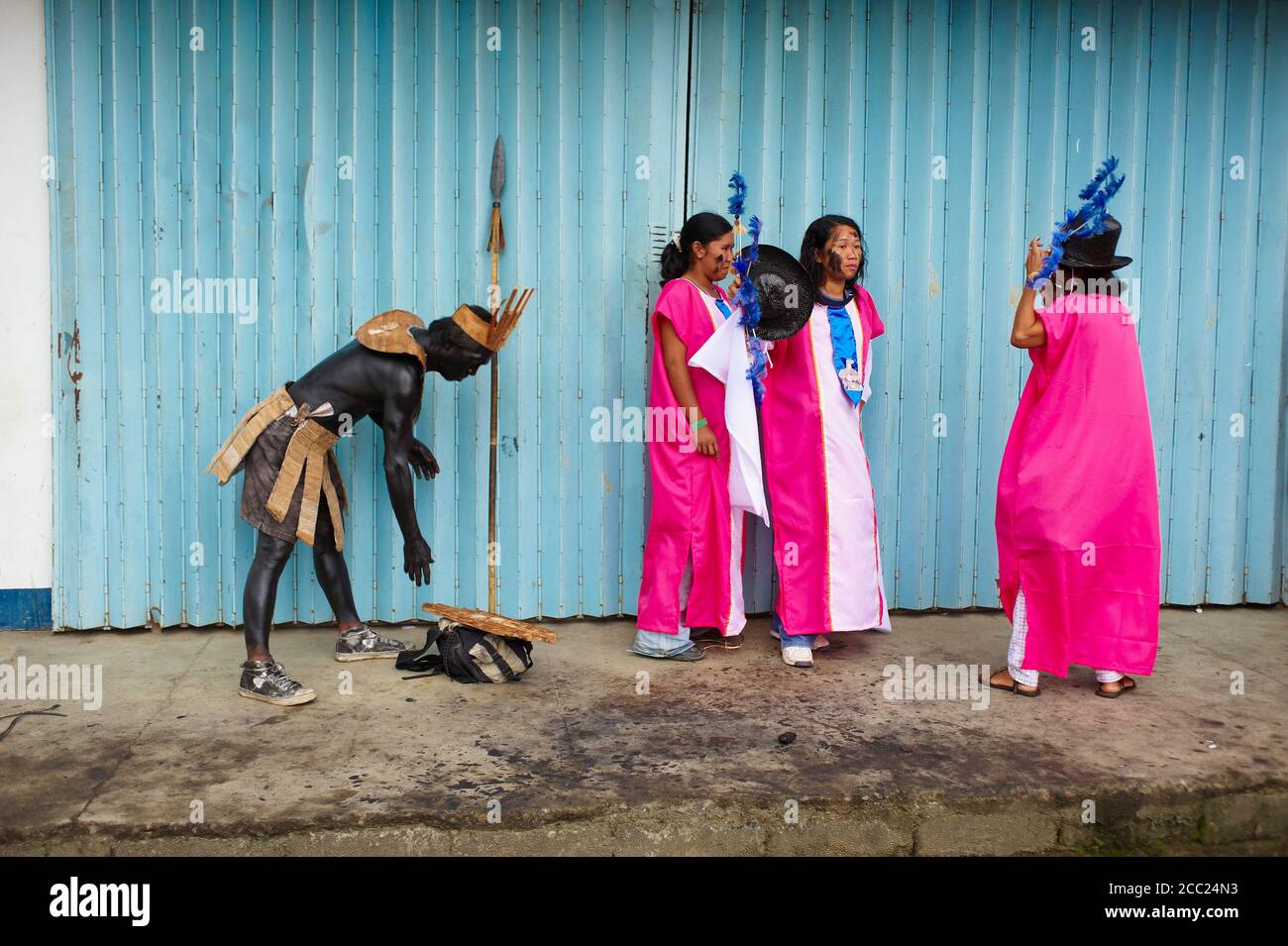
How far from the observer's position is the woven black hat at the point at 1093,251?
4098 mm

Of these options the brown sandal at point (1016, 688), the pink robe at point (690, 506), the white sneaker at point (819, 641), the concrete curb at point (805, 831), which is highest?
the pink robe at point (690, 506)

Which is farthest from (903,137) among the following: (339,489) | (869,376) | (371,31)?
(339,489)

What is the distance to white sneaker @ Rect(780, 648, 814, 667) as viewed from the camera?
15.2 feet

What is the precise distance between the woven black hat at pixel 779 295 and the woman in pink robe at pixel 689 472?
22 cm

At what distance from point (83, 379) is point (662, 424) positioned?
255 cm

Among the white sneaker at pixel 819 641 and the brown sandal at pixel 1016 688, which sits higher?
the white sneaker at pixel 819 641

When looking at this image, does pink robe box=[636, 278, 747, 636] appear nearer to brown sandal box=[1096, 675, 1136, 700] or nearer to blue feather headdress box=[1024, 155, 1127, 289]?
blue feather headdress box=[1024, 155, 1127, 289]

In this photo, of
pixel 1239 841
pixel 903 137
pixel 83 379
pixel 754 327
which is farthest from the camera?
pixel 903 137

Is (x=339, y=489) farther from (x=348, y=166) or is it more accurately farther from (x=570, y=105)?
(x=570, y=105)

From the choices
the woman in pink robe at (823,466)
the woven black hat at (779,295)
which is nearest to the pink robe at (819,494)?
the woman in pink robe at (823,466)

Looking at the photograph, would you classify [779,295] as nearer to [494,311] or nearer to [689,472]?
[689,472]

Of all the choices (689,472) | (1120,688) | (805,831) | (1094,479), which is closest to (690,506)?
(689,472)

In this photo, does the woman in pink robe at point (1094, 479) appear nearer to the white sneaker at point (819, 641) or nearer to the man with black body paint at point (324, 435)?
the white sneaker at point (819, 641)

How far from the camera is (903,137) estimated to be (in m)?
5.21
